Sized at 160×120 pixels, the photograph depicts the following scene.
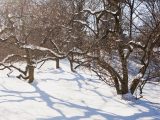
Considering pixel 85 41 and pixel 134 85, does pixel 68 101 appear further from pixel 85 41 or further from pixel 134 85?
pixel 85 41

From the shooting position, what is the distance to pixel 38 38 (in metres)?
18.6

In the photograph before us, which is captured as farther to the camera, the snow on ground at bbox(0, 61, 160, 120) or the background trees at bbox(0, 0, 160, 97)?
the background trees at bbox(0, 0, 160, 97)

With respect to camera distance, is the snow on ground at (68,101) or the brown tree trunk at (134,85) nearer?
the snow on ground at (68,101)

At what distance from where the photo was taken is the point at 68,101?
13297 mm

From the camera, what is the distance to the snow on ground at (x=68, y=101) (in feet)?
37.8

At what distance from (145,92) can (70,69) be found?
214 inches

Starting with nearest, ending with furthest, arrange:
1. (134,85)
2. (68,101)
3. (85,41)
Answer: (68,101) < (134,85) < (85,41)

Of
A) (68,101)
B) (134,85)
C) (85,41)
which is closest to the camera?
(68,101)

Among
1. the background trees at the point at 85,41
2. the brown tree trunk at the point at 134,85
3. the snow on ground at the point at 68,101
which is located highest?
the background trees at the point at 85,41

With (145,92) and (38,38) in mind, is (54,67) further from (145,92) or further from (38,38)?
(145,92)

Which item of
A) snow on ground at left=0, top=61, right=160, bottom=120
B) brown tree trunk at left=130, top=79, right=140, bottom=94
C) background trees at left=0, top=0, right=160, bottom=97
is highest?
background trees at left=0, top=0, right=160, bottom=97

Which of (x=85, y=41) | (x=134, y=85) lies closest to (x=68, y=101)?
(x=134, y=85)

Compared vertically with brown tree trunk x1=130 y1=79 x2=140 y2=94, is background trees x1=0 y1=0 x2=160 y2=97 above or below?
above

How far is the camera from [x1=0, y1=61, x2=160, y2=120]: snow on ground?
37.8 feet
